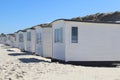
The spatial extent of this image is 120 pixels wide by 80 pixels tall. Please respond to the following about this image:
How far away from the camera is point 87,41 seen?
60.2 ft

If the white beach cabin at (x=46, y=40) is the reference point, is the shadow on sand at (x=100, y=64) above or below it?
below

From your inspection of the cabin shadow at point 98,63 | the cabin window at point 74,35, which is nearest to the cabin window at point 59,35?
the cabin window at point 74,35

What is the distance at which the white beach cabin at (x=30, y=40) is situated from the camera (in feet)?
102

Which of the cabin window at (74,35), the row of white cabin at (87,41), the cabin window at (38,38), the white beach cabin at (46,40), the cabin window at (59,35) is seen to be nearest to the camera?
the row of white cabin at (87,41)

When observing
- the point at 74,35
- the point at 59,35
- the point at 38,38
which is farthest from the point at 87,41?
the point at 38,38

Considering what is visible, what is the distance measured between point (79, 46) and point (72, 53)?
659 mm

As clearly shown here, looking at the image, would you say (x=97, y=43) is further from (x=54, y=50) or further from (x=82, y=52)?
(x=54, y=50)

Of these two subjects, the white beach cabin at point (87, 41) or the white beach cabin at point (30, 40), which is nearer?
the white beach cabin at point (87, 41)

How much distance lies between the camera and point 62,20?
18.3m

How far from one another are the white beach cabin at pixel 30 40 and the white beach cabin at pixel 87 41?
11944 mm

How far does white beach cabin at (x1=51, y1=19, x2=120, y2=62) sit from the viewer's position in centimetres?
1794

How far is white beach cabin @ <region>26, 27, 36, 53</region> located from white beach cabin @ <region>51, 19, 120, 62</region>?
11.9m

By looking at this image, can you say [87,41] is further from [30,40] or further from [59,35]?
[30,40]

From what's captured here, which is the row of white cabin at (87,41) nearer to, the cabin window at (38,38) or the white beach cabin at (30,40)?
the cabin window at (38,38)
